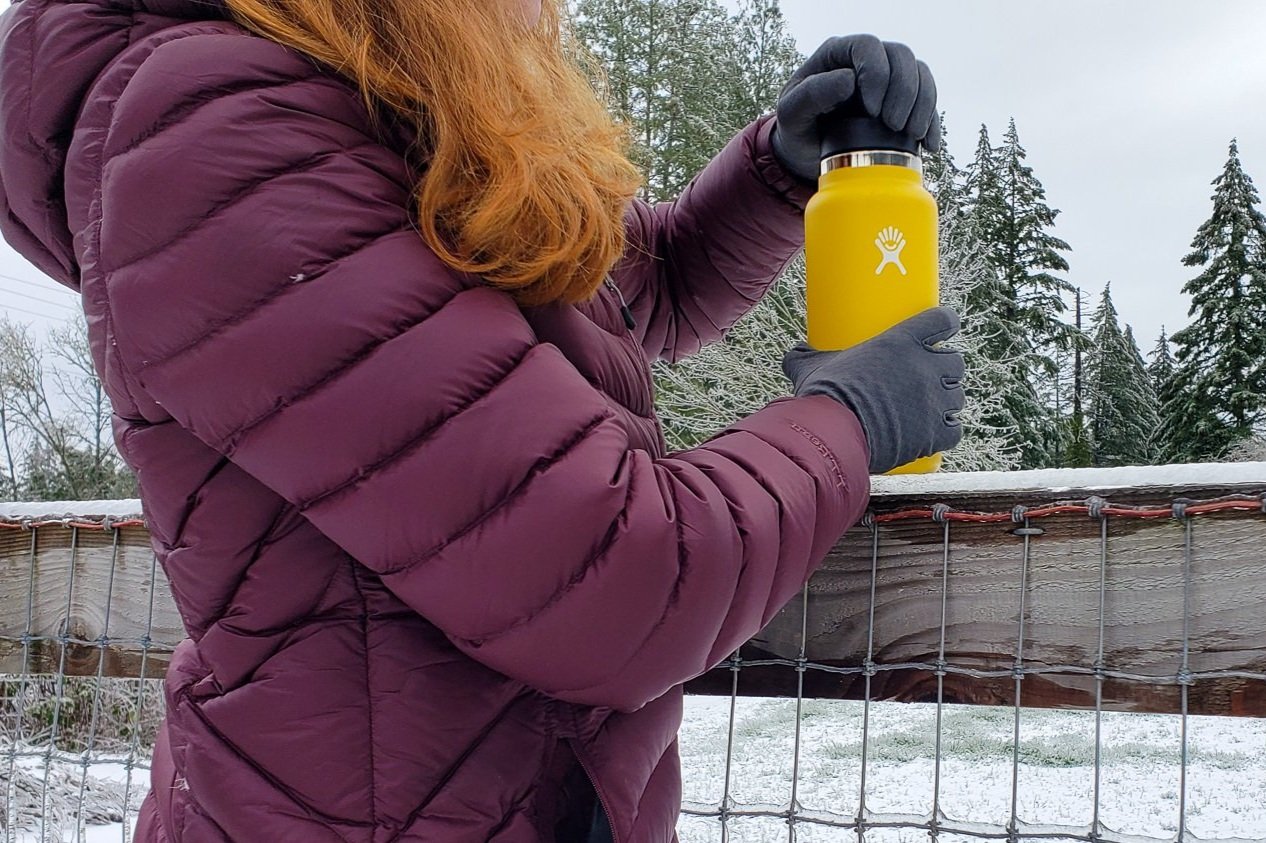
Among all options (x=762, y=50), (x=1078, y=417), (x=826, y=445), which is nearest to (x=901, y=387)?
(x=826, y=445)

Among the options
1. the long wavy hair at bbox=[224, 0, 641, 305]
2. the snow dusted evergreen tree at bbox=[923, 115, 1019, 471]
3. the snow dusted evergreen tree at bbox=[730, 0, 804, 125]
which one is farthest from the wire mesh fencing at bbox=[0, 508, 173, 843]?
the snow dusted evergreen tree at bbox=[730, 0, 804, 125]

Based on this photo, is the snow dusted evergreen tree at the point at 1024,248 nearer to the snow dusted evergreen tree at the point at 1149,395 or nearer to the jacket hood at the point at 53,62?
the snow dusted evergreen tree at the point at 1149,395

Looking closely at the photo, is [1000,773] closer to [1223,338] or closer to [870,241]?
[870,241]

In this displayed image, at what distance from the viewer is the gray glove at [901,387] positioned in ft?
3.42

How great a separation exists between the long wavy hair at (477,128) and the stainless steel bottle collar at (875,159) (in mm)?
427

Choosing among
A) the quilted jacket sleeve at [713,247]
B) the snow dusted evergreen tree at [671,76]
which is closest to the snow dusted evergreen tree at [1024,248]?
the snow dusted evergreen tree at [671,76]

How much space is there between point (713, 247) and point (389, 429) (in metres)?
1.10

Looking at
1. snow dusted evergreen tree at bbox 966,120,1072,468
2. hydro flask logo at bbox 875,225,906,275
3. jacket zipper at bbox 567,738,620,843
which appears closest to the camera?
jacket zipper at bbox 567,738,620,843

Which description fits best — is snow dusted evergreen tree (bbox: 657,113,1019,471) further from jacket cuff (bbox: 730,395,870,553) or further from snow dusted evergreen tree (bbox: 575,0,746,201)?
jacket cuff (bbox: 730,395,870,553)

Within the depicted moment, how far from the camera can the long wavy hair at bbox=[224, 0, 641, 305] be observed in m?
0.81

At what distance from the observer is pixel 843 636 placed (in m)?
1.25

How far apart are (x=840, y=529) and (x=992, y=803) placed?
3.49 meters

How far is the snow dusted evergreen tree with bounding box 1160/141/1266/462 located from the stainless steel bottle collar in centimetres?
2773

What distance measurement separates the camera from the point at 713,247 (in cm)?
174
